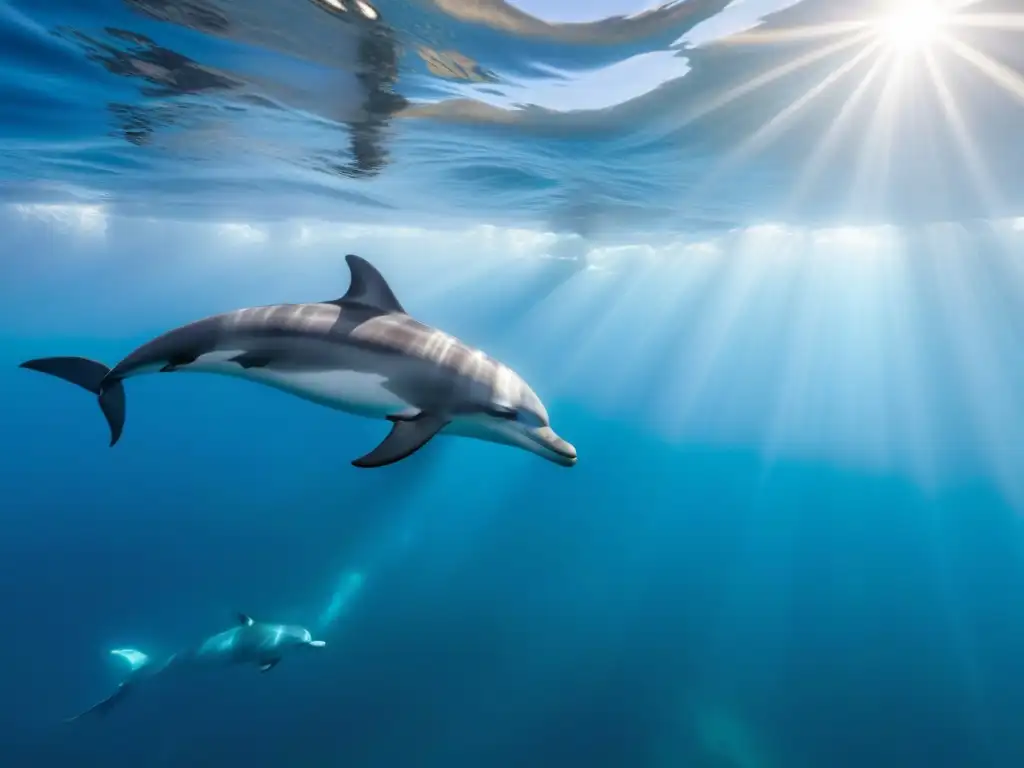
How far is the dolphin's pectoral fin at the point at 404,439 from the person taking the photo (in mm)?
4152

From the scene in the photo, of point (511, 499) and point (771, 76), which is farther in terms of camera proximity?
point (511, 499)

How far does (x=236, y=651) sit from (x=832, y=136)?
48.8 feet

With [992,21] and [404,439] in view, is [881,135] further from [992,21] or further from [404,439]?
[404,439]

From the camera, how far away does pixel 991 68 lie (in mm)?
8250

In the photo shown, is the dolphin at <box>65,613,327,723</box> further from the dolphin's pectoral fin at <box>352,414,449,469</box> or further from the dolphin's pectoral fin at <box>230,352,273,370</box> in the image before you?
the dolphin's pectoral fin at <box>352,414,449,469</box>

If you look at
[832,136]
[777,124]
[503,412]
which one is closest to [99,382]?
[503,412]

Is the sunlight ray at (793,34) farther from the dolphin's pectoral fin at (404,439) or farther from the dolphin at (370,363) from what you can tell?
the dolphin's pectoral fin at (404,439)

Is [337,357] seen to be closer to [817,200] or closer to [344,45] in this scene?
[344,45]

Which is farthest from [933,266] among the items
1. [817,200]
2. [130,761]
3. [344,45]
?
[130,761]

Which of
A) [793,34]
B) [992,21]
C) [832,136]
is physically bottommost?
[793,34]

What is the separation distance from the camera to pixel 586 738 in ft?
30.9

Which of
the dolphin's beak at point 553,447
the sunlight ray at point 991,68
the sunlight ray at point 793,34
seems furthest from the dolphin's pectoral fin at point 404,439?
the sunlight ray at point 991,68

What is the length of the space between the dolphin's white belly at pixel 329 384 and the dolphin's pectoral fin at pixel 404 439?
30 cm

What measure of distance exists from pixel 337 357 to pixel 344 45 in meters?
5.33
